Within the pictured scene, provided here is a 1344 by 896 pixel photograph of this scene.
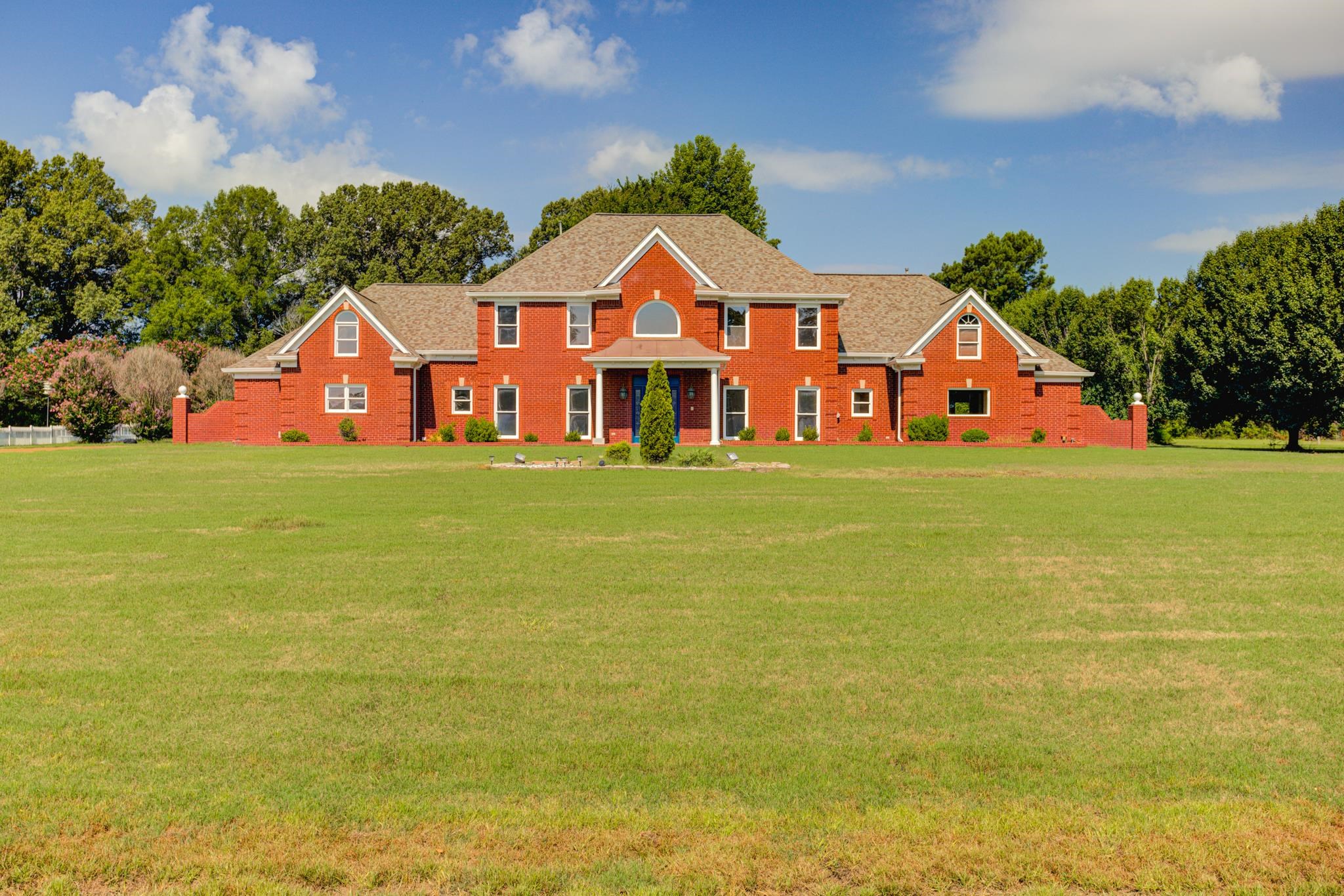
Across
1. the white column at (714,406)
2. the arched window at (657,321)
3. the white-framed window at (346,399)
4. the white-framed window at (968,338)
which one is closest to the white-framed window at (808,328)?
the white column at (714,406)

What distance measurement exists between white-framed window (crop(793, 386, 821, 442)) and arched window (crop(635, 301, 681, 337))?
6.06 meters

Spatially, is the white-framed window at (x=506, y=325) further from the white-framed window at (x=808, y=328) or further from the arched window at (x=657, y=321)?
the white-framed window at (x=808, y=328)

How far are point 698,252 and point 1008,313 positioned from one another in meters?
30.5

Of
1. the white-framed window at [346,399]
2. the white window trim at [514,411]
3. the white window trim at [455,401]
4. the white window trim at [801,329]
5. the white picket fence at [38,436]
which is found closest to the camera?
the white window trim at [514,411]

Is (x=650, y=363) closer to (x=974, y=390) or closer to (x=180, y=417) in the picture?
(x=974, y=390)

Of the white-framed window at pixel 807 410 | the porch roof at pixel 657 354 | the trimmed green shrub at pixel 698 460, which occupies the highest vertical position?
the porch roof at pixel 657 354

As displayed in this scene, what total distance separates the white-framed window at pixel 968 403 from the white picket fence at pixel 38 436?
3822cm

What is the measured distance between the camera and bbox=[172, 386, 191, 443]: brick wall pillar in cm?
4391

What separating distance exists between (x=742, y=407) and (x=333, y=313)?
59.4 ft

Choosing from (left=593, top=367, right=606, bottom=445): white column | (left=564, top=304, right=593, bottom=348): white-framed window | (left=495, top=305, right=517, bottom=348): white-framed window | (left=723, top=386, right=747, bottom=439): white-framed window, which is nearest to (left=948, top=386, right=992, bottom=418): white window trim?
(left=723, top=386, right=747, bottom=439): white-framed window

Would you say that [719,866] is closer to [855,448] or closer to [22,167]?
[855,448]

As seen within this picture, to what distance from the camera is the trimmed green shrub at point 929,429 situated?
143 feet

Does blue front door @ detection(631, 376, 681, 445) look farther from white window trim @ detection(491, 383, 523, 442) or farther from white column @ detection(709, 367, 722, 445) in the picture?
white window trim @ detection(491, 383, 523, 442)

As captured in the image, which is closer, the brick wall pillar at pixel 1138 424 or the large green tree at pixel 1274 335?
the large green tree at pixel 1274 335
